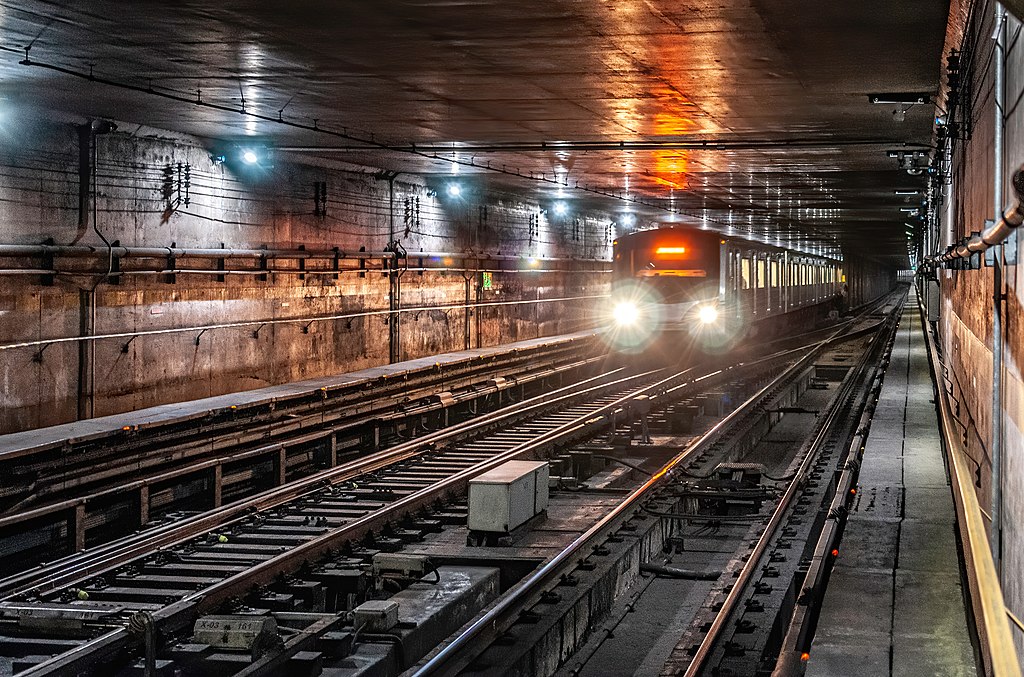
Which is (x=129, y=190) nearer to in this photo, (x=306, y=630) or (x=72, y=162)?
(x=72, y=162)

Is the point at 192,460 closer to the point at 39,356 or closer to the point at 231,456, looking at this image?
the point at 231,456

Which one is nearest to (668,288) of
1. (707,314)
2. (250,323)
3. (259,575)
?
(707,314)

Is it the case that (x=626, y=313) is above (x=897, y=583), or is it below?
above

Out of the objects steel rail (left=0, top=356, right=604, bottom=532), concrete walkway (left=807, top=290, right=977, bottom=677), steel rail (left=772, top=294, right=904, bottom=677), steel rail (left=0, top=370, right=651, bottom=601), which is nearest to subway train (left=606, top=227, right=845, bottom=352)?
steel rail (left=0, top=356, right=604, bottom=532)

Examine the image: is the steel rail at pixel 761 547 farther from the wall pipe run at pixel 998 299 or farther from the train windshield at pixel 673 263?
the train windshield at pixel 673 263

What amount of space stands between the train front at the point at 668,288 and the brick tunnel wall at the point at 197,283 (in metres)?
3.28

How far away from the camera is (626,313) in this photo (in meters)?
25.1

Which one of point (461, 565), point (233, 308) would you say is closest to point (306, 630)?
point (461, 565)

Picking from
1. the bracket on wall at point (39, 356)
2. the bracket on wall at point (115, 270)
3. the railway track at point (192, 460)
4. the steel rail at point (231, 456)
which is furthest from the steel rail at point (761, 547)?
the bracket on wall at point (115, 270)

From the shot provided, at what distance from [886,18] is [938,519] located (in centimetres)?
376

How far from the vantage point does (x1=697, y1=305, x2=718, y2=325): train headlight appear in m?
24.1

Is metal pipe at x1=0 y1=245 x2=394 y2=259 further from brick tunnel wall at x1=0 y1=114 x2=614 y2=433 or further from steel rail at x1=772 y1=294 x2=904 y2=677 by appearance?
steel rail at x1=772 y1=294 x2=904 y2=677

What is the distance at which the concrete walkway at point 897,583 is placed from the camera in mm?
5527

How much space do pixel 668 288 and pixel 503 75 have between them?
1381cm
